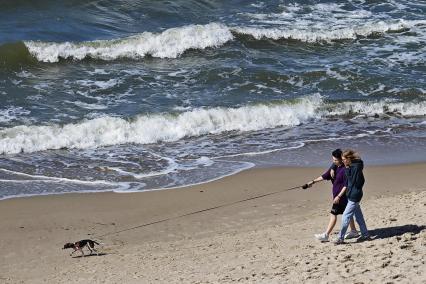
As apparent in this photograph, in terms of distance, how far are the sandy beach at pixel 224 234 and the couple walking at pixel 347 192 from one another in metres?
0.22

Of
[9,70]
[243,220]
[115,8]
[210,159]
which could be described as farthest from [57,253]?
[115,8]

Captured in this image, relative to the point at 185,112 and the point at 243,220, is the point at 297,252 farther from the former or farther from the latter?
the point at 185,112

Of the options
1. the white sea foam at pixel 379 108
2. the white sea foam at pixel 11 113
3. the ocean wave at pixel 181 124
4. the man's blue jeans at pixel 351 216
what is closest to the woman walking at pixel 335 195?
the man's blue jeans at pixel 351 216

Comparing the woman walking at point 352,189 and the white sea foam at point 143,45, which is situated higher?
the white sea foam at point 143,45

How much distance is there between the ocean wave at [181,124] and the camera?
47.1 ft

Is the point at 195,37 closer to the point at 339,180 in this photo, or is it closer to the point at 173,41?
the point at 173,41

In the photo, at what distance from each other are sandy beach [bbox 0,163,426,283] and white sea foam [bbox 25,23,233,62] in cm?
882

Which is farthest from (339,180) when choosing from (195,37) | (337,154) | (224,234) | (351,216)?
(195,37)

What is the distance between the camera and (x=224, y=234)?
10055 mm

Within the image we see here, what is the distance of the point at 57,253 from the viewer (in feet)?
31.2

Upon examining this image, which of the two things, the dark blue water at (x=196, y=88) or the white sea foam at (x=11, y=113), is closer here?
the dark blue water at (x=196, y=88)

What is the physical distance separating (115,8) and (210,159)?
39.5 feet

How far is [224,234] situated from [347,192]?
183 centimetres

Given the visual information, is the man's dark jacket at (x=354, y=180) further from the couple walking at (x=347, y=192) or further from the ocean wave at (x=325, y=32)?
the ocean wave at (x=325, y=32)
